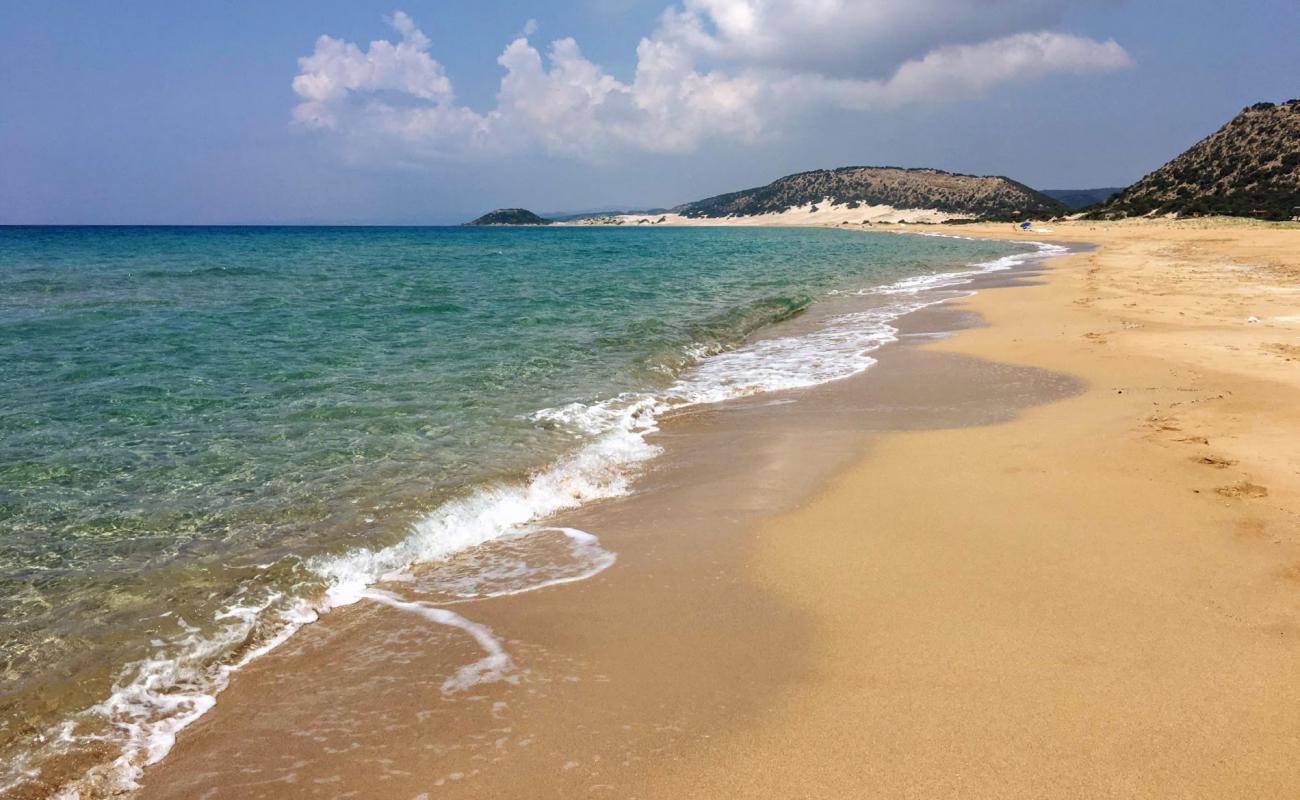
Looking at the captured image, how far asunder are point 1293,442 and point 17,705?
9.10m

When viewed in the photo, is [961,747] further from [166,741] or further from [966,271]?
[966,271]

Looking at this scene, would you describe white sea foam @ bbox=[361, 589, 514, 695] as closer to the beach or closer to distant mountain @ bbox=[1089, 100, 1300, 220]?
the beach

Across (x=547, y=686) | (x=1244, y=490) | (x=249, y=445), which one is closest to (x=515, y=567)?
(x=547, y=686)

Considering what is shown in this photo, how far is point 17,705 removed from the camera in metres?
3.45

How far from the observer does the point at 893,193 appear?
443 ft

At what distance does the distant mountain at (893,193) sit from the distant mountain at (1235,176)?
2173cm

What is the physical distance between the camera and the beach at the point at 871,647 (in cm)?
287

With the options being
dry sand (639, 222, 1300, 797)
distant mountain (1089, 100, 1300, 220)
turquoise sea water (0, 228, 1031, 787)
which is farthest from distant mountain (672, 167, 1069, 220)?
dry sand (639, 222, 1300, 797)

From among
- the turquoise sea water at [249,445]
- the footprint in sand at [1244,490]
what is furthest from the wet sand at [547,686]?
the footprint in sand at [1244,490]

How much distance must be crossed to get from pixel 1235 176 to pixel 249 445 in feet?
240

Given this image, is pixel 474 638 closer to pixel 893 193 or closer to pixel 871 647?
pixel 871 647

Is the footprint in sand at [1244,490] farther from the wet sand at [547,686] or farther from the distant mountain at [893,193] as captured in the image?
the distant mountain at [893,193]

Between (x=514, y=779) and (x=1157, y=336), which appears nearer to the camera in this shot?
(x=514, y=779)

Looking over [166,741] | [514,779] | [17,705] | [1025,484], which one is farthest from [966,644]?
[17,705]
